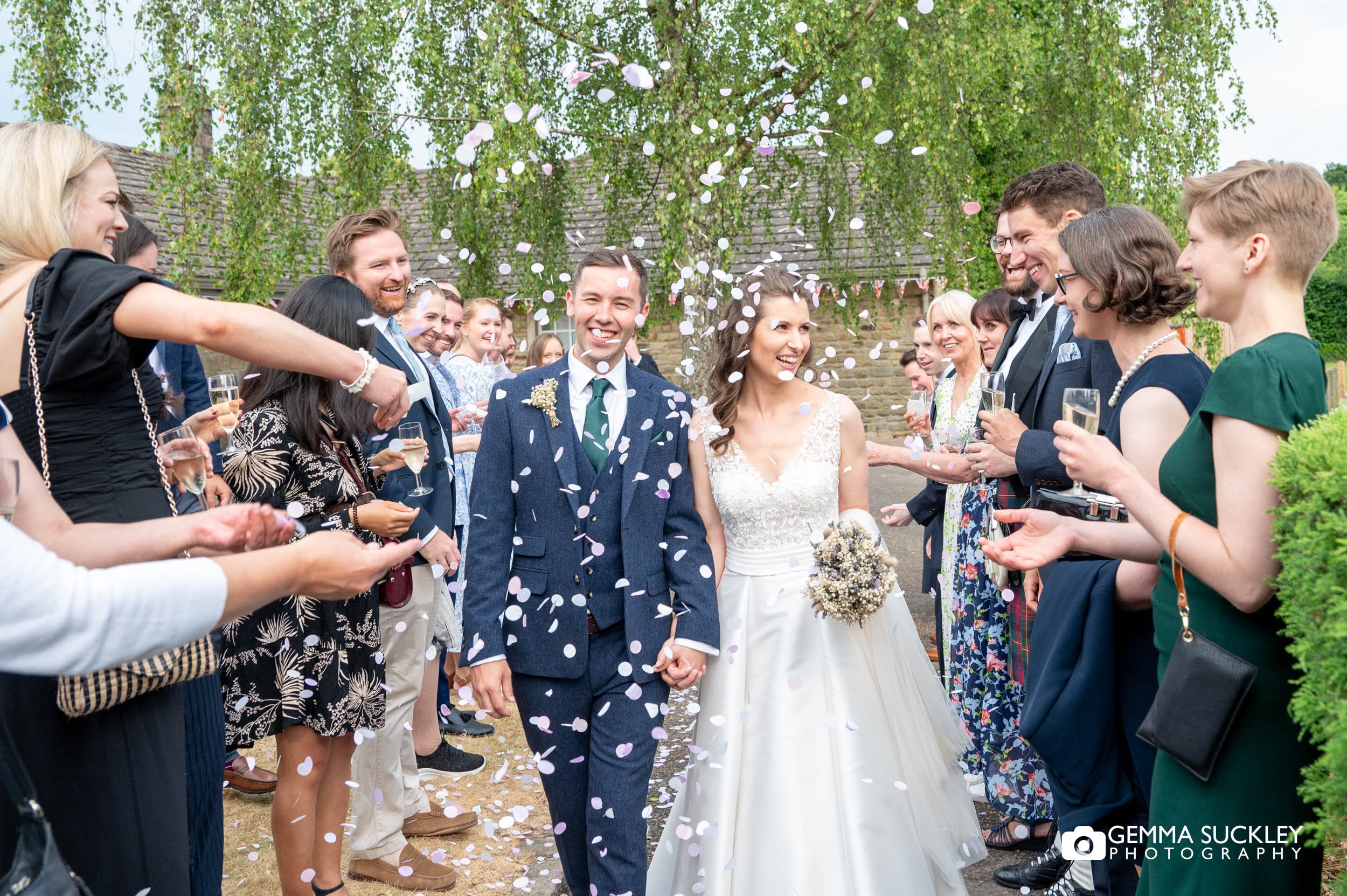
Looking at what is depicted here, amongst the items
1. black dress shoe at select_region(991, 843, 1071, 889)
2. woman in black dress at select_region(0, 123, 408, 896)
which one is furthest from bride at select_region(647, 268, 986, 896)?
woman in black dress at select_region(0, 123, 408, 896)

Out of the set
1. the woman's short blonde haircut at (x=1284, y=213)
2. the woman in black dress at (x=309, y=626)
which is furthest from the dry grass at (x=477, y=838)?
the woman's short blonde haircut at (x=1284, y=213)

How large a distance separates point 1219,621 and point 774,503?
1755mm

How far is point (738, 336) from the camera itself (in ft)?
12.8

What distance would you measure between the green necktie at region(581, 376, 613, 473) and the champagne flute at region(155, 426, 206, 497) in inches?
48.2

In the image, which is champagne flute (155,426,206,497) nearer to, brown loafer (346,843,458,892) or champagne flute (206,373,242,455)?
champagne flute (206,373,242,455)

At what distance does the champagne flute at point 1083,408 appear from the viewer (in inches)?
103

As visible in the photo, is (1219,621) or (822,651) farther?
(822,651)

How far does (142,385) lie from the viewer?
2.42m

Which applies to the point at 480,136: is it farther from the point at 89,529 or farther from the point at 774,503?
the point at 89,529

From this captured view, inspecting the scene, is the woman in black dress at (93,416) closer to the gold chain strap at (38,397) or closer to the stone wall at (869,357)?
the gold chain strap at (38,397)

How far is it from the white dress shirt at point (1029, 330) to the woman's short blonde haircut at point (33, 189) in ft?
11.1

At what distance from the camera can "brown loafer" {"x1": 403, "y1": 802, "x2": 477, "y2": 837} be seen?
4.66m

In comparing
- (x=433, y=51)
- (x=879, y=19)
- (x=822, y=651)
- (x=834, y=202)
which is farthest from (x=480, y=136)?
(x=822, y=651)

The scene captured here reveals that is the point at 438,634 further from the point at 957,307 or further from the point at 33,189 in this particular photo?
the point at 957,307
